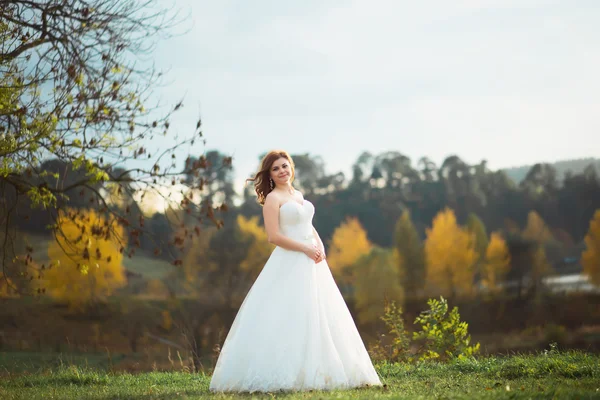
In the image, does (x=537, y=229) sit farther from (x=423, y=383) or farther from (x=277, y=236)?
(x=277, y=236)

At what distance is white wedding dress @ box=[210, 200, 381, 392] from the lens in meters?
6.51

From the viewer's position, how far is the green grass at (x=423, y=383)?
19.2 ft

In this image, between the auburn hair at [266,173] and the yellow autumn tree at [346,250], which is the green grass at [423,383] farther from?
the yellow autumn tree at [346,250]

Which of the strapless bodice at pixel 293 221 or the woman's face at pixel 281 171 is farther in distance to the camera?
the woman's face at pixel 281 171

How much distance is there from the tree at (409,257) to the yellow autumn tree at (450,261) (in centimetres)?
84

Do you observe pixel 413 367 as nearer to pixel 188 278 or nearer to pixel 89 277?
pixel 89 277

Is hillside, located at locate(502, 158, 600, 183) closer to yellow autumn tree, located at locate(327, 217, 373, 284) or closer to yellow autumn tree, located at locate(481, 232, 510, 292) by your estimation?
yellow autumn tree, located at locate(481, 232, 510, 292)

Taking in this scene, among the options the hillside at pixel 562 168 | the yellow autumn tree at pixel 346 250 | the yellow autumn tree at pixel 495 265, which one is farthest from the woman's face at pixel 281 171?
the hillside at pixel 562 168

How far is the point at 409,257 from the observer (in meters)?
56.8

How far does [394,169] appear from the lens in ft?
261

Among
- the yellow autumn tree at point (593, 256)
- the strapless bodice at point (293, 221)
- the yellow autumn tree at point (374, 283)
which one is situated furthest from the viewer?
the yellow autumn tree at point (593, 256)

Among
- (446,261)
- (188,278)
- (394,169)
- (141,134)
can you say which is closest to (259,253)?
(188,278)

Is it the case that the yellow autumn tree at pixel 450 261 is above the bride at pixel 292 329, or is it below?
below

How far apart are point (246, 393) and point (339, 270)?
56560 millimetres
